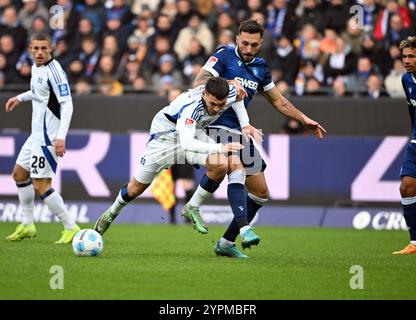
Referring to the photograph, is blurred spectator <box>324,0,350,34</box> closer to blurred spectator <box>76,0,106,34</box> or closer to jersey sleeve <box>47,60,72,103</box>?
blurred spectator <box>76,0,106,34</box>

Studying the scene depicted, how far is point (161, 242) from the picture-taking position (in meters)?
13.5

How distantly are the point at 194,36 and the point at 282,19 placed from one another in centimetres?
187

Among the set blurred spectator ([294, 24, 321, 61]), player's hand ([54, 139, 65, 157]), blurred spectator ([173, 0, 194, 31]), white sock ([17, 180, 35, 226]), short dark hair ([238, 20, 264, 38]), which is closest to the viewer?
short dark hair ([238, 20, 264, 38])

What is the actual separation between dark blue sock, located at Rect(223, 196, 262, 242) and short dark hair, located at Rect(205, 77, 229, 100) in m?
1.56

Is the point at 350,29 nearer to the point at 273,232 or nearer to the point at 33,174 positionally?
the point at 273,232

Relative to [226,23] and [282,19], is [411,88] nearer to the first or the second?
[282,19]

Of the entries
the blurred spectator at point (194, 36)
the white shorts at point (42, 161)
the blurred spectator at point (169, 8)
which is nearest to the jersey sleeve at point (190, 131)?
the white shorts at point (42, 161)

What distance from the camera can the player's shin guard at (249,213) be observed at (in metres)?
10.9

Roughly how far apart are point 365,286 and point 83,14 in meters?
13.9

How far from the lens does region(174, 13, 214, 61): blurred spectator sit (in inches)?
795

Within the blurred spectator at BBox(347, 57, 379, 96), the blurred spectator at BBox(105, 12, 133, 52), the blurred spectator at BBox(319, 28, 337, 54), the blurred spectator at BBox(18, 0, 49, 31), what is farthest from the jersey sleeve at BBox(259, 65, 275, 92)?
the blurred spectator at BBox(18, 0, 49, 31)

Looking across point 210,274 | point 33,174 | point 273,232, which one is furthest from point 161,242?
point 210,274

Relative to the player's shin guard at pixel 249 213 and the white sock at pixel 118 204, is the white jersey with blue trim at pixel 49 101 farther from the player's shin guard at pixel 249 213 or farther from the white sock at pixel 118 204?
the player's shin guard at pixel 249 213

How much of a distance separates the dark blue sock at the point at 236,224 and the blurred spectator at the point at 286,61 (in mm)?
8068
